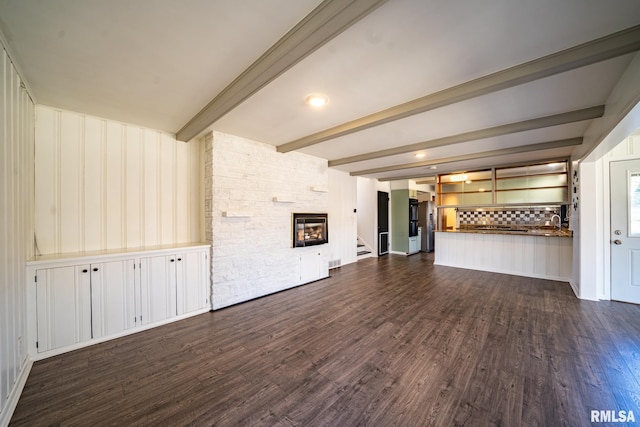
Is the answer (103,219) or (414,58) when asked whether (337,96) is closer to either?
(414,58)

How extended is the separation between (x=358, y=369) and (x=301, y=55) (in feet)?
8.92

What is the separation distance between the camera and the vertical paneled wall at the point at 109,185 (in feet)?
9.30

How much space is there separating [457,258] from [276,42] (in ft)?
21.5

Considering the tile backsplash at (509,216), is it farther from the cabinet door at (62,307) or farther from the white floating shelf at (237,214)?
the cabinet door at (62,307)

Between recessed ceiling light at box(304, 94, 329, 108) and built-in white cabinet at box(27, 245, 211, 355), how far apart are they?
2.54 meters

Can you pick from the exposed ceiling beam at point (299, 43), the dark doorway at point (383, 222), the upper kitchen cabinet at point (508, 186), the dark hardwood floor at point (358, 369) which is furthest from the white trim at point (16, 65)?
the upper kitchen cabinet at point (508, 186)

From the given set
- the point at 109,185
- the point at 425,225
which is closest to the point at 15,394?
the point at 109,185

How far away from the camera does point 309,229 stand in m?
5.12

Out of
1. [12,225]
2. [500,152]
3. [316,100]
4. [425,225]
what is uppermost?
[316,100]

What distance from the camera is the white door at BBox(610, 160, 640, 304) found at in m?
3.71

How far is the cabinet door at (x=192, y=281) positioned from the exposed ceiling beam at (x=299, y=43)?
7.15 ft

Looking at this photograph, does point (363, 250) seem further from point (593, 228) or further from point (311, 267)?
point (593, 228)

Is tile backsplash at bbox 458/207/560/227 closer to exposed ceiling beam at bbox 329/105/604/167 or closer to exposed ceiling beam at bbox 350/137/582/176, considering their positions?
exposed ceiling beam at bbox 350/137/582/176

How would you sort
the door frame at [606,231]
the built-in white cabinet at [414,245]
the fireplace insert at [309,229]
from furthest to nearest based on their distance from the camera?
the built-in white cabinet at [414,245], the fireplace insert at [309,229], the door frame at [606,231]
